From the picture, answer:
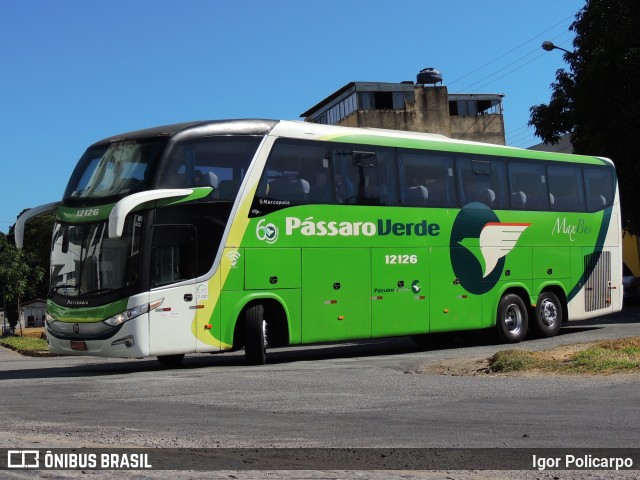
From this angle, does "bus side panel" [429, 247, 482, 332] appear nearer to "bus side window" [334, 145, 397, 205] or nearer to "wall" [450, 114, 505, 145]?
"bus side window" [334, 145, 397, 205]

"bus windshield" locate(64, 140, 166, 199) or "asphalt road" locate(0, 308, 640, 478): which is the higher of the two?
"bus windshield" locate(64, 140, 166, 199)

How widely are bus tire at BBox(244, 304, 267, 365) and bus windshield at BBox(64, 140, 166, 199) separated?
118 inches

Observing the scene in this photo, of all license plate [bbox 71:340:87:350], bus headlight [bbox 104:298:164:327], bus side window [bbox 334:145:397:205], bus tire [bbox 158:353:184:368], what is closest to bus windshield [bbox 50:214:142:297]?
bus headlight [bbox 104:298:164:327]

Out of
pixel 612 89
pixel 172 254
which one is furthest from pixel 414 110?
pixel 172 254

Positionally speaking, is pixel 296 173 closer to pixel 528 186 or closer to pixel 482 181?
pixel 482 181

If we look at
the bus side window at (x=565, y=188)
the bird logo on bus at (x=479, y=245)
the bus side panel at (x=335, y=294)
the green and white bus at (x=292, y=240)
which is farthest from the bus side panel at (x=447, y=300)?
the bus side window at (x=565, y=188)

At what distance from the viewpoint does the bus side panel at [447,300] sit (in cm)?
2133

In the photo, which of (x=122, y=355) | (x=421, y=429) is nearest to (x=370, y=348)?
(x=122, y=355)

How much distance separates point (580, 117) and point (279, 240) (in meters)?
16.6

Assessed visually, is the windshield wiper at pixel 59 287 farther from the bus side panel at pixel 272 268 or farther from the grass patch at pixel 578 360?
the grass patch at pixel 578 360

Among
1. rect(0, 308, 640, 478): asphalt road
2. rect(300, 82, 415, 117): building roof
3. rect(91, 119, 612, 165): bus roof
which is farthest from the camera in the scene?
rect(300, 82, 415, 117): building roof

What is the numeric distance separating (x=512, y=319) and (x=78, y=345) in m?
10.4

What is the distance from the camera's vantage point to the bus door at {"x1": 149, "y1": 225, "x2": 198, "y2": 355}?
55.7ft

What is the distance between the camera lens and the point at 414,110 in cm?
7438
